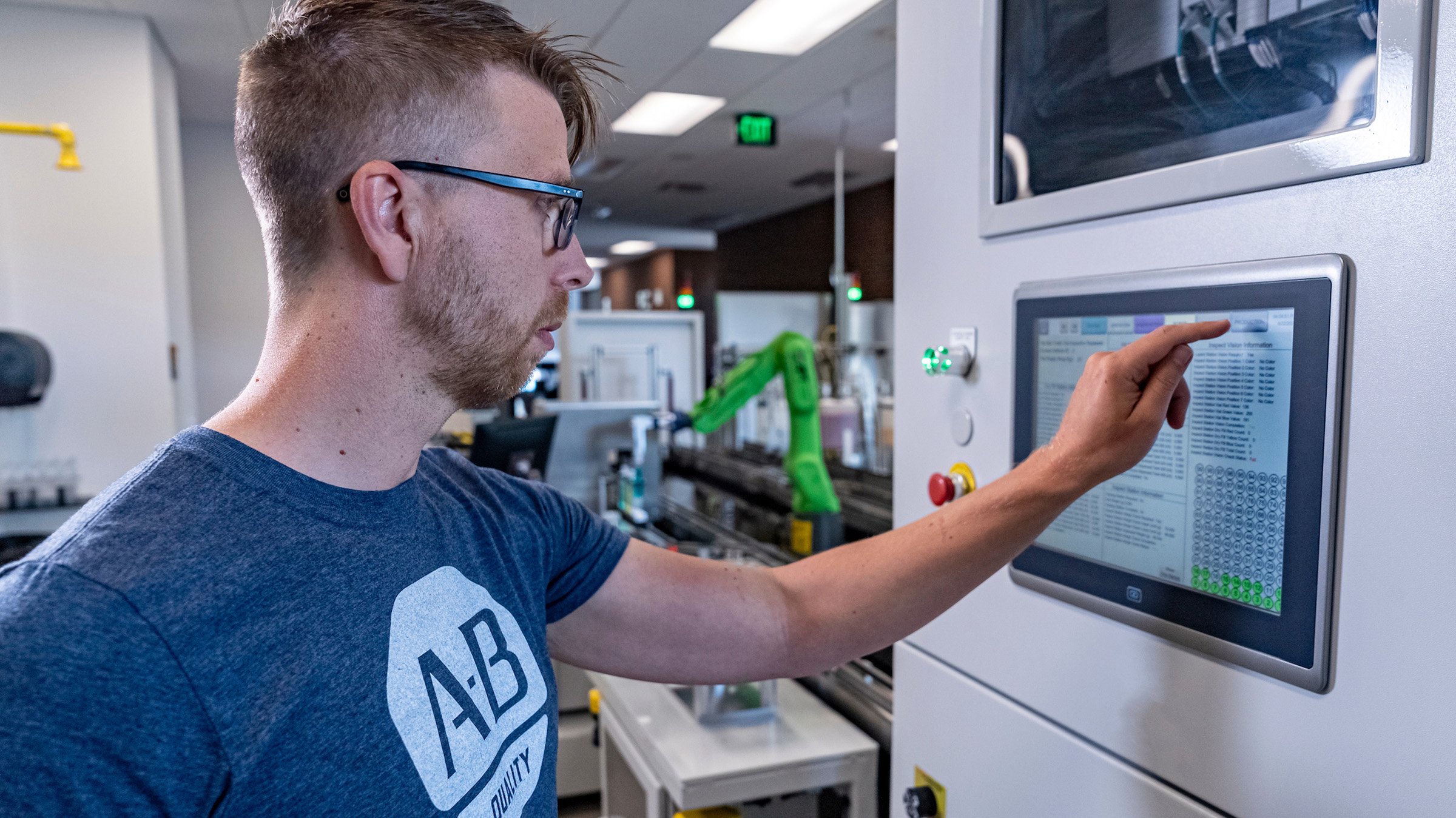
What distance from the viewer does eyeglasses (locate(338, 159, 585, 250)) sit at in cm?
76

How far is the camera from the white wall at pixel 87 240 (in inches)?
144

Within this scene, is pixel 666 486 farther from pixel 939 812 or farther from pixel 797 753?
pixel 939 812

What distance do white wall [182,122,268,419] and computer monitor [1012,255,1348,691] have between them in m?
5.57

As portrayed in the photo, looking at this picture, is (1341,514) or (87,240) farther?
(87,240)

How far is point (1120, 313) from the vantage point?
92 centimetres

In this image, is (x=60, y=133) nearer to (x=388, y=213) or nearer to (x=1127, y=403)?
(x=388, y=213)

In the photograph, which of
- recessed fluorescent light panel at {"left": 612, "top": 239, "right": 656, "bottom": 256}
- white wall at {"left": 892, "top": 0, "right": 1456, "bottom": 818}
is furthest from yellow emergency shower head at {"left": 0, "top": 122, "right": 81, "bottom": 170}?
recessed fluorescent light panel at {"left": 612, "top": 239, "right": 656, "bottom": 256}

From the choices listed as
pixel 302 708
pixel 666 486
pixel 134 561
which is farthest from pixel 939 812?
pixel 666 486

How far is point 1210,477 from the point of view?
83cm

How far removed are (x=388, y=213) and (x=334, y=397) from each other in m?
0.16

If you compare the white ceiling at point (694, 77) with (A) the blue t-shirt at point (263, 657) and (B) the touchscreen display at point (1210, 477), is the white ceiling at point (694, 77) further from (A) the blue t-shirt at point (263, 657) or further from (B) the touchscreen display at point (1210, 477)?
(B) the touchscreen display at point (1210, 477)

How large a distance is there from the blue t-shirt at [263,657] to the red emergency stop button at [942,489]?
1.83 ft

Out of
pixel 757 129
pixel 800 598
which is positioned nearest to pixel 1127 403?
pixel 800 598

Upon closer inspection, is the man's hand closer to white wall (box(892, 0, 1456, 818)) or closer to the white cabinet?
white wall (box(892, 0, 1456, 818))
